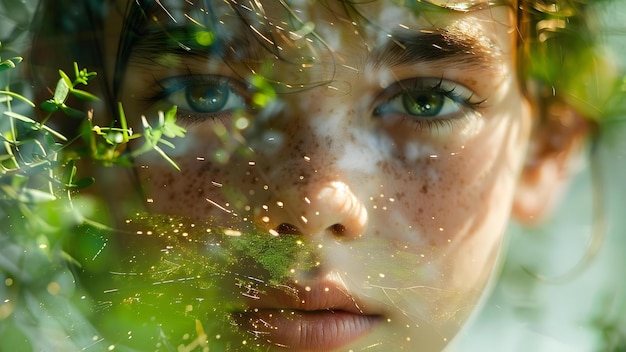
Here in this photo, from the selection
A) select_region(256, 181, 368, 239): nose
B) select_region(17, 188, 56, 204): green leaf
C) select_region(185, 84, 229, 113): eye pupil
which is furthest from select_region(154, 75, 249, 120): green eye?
select_region(17, 188, 56, 204): green leaf

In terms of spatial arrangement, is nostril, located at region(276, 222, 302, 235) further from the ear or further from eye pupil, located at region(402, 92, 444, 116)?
the ear

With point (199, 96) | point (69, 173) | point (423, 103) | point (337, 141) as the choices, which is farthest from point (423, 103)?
point (69, 173)

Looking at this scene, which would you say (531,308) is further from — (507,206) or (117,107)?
(117,107)

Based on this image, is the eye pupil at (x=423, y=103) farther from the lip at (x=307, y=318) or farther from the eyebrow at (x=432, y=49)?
the lip at (x=307, y=318)

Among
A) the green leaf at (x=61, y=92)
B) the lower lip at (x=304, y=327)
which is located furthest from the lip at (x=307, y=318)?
the green leaf at (x=61, y=92)

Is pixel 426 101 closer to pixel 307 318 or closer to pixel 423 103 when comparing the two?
pixel 423 103
